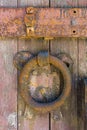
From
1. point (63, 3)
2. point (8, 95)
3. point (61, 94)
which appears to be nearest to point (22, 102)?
point (8, 95)

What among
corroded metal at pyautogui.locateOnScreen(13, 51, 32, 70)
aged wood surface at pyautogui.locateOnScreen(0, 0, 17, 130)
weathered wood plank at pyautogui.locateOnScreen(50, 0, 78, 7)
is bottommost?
aged wood surface at pyautogui.locateOnScreen(0, 0, 17, 130)

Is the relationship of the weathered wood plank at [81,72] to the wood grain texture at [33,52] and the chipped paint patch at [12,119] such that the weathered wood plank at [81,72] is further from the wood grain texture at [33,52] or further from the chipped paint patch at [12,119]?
the chipped paint patch at [12,119]

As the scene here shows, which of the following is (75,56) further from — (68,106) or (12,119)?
(12,119)

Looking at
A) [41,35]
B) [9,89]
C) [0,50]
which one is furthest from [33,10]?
[9,89]

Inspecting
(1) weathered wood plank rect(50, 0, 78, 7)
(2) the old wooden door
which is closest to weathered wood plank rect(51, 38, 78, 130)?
(2) the old wooden door

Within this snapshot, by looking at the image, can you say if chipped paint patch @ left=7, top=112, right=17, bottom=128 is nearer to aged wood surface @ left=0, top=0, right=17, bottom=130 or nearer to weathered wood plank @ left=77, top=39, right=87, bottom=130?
aged wood surface @ left=0, top=0, right=17, bottom=130

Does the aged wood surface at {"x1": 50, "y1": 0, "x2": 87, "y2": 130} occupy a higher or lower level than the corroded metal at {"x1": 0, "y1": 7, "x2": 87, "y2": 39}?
lower

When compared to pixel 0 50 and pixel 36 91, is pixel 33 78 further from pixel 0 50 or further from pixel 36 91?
pixel 0 50
